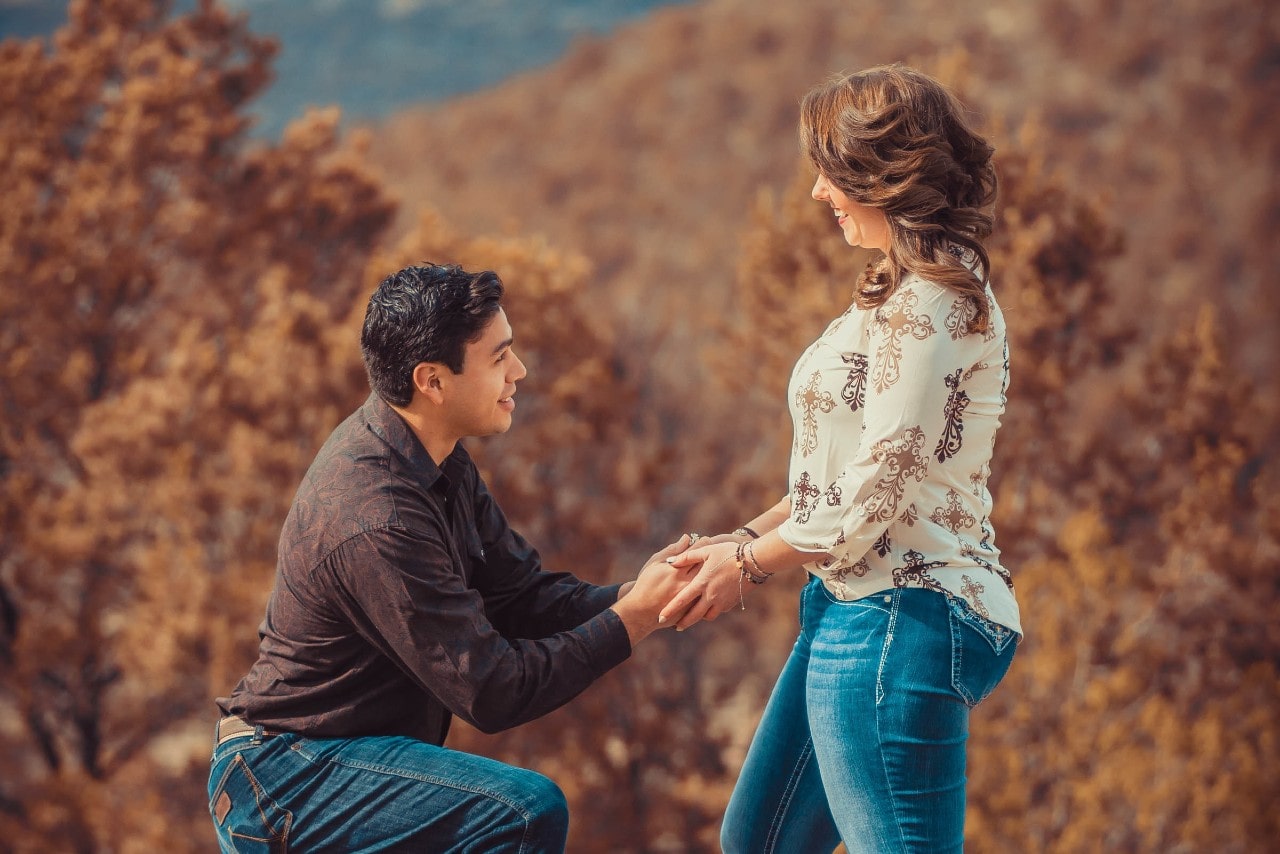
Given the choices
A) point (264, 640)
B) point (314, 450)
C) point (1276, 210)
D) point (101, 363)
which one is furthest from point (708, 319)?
point (1276, 210)

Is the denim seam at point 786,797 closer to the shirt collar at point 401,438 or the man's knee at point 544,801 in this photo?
the man's knee at point 544,801

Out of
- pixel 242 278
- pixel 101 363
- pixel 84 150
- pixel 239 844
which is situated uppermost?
pixel 84 150

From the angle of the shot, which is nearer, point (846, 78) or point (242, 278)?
point (846, 78)

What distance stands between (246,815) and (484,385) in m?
0.83

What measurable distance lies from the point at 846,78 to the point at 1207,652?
290 inches

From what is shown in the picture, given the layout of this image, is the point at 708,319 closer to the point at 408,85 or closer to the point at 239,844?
the point at 239,844

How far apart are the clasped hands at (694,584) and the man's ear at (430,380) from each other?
497 millimetres

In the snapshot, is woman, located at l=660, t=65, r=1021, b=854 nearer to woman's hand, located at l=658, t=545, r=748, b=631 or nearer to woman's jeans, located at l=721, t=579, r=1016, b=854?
woman's jeans, located at l=721, t=579, r=1016, b=854

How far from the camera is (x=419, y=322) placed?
222 cm

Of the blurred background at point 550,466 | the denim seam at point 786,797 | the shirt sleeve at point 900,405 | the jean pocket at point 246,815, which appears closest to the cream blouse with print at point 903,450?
the shirt sleeve at point 900,405

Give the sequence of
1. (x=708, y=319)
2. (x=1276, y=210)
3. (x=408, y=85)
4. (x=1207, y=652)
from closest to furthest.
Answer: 1. (x=1207, y=652)
2. (x=708, y=319)
3. (x=1276, y=210)
4. (x=408, y=85)

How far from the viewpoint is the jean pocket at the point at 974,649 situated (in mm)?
1994

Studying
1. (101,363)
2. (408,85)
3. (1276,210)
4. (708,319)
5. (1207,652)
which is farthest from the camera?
(408,85)

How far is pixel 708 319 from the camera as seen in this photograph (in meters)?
9.35
